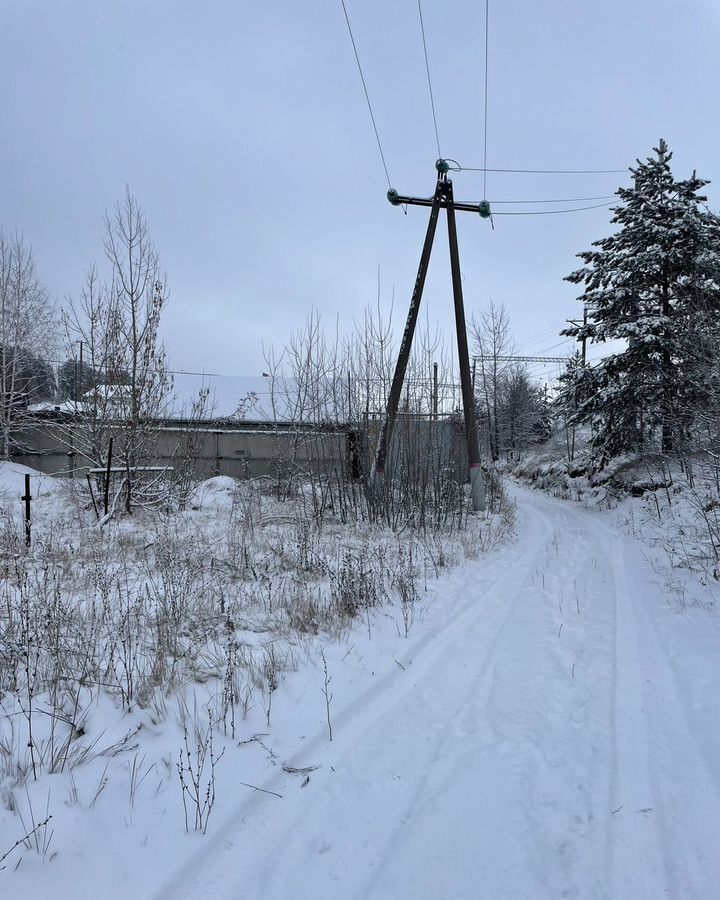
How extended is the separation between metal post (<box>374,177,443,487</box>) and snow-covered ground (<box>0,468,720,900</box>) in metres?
6.58

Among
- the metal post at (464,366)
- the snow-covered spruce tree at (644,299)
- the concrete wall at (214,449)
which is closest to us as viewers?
the concrete wall at (214,449)

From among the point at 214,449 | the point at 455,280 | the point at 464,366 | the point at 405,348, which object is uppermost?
the point at 455,280

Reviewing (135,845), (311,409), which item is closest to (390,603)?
(135,845)

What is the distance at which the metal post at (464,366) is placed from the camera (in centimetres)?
1255

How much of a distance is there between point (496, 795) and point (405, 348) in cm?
990

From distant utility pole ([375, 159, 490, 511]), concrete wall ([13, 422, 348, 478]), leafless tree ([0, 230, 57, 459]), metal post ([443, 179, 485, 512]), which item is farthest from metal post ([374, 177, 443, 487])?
leafless tree ([0, 230, 57, 459])

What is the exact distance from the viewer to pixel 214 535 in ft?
29.3

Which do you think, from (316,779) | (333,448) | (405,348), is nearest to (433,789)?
(316,779)

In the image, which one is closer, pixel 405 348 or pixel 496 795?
pixel 496 795

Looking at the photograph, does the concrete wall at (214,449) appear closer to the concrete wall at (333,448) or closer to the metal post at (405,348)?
the concrete wall at (333,448)

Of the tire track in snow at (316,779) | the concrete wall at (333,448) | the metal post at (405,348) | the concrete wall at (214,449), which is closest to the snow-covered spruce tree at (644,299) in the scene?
the concrete wall at (333,448)

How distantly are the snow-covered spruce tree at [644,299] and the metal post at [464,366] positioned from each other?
6026 mm

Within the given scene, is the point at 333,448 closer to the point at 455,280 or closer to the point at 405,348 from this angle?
the point at 405,348

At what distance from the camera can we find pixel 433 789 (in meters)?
2.45
